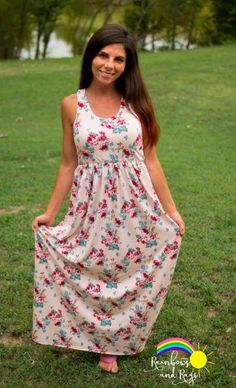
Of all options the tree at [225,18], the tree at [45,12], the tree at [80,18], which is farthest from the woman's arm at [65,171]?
the tree at [80,18]

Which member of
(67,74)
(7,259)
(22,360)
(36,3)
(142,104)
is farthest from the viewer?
(36,3)

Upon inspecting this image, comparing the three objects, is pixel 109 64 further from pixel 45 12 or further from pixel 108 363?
pixel 45 12

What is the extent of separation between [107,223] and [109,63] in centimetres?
79

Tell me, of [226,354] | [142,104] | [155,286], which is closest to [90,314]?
[155,286]

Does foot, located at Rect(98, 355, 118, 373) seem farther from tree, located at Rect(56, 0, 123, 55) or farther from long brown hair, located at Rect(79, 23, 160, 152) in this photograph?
tree, located at Rect(56, 0, 123, 55)

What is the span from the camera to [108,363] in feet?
10.4

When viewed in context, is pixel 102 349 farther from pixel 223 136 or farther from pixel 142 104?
pixel 223 136

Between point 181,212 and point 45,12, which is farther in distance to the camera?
point 45,12

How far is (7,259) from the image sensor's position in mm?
4664

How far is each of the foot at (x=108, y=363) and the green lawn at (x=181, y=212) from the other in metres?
0.04

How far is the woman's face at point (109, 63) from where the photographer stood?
2.85 metres

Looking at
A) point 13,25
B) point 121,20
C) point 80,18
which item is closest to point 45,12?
point 13,25

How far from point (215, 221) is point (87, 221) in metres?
2.76

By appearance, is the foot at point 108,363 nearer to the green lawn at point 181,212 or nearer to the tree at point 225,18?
the green lawn at point 181,212
